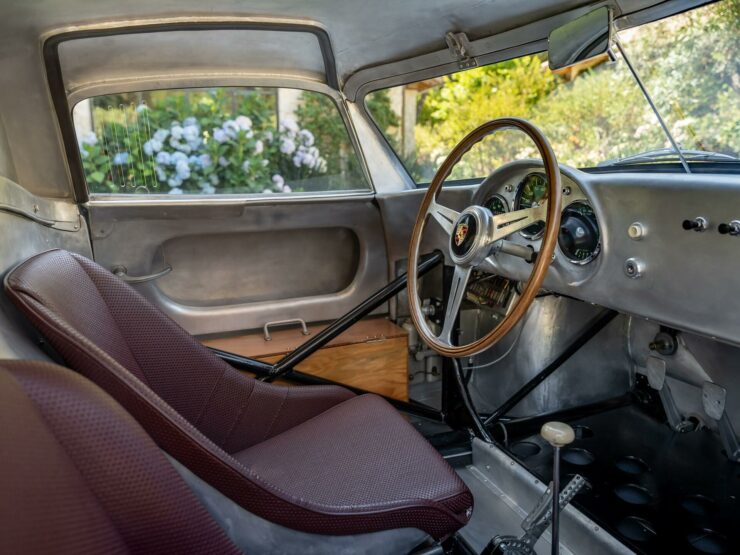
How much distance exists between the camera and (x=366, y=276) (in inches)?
104

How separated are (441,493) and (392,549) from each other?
149mm

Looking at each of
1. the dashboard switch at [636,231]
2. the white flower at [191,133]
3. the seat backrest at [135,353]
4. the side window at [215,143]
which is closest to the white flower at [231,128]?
the side window at [215,143]

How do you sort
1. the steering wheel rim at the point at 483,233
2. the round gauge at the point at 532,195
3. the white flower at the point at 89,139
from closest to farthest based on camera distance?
the steering wheel rim at the point at 483,233, the round gauge at the point at 532,195, the white flower at the point at 89,139

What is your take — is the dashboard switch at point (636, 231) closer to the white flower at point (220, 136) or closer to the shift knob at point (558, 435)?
the shift knob at point (558, 435)

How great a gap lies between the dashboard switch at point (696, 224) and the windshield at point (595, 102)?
1.08 feet

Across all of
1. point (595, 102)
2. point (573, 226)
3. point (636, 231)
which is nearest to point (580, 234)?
point (573, 226)

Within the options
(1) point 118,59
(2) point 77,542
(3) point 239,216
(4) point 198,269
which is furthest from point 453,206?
(2) point 77,542

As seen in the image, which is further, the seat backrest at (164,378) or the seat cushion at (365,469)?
the seat cushion at (365,469)

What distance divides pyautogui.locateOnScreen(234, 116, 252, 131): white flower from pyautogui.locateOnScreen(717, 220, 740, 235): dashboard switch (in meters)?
1.87

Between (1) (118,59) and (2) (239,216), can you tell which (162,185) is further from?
(1) (118,59)

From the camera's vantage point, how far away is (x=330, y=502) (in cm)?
112

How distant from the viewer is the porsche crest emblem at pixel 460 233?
1587mm

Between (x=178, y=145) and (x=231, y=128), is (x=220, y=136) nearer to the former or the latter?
(x=231, y=128)

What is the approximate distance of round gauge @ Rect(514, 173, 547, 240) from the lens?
172cm
